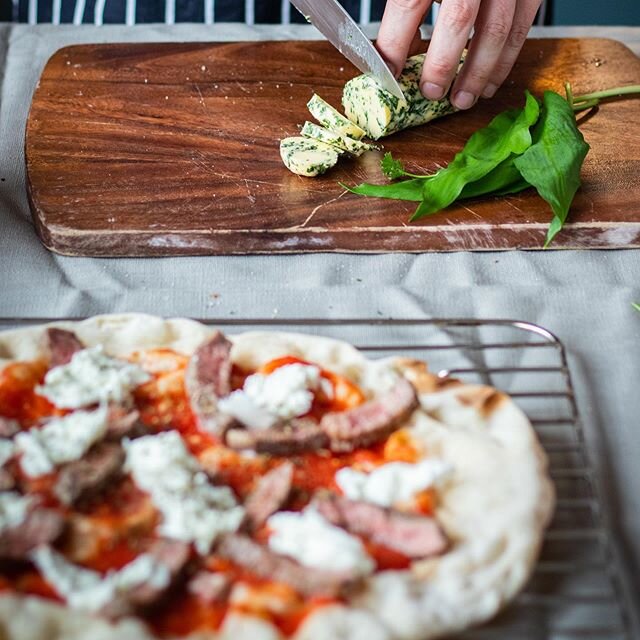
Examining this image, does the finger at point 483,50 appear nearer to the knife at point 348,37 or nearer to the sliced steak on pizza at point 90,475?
the knife at point 348,37

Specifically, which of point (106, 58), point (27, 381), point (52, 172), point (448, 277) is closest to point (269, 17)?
point (106, 58)

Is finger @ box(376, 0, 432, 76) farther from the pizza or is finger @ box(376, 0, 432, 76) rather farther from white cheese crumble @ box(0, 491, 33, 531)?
white cheese crumble @ box(0, 491, 33, 531)

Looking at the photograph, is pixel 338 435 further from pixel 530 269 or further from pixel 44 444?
pixel 530 269

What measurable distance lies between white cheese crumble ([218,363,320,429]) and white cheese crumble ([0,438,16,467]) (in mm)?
360

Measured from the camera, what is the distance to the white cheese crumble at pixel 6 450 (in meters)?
1.59

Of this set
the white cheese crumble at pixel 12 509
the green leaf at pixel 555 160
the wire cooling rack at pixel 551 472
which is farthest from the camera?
the green leaf at pixel 555 160

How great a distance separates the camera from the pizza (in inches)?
54.7

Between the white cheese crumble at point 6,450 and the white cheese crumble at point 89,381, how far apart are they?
120 millimetres

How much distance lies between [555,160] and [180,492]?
4.83ft

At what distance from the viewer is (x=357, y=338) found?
7.41 ft

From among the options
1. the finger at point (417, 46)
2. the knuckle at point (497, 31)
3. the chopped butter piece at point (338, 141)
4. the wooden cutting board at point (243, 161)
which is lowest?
the wooden cutting board at point (243, 161)

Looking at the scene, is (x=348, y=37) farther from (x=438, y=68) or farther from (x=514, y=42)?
(x=514, y=42)

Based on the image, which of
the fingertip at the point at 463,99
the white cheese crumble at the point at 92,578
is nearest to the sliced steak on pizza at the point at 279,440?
the white cheese crumble at the point at 92,578

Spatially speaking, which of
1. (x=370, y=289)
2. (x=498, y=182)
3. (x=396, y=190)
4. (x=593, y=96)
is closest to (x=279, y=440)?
(x=370, y=289)
